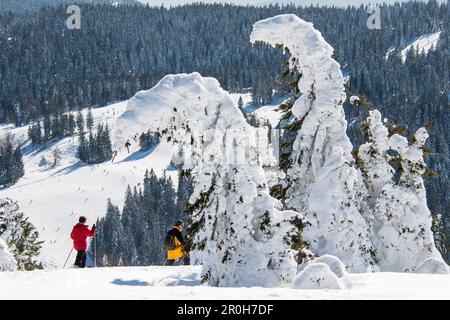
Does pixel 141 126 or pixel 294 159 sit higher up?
pixel 141 126

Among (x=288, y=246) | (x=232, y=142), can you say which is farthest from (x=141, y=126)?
(x=288, y=246)

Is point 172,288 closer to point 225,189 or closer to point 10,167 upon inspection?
point 225,189

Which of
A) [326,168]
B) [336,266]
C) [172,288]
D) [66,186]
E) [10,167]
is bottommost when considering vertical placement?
[66,186]

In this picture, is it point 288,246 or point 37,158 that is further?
point 37,158

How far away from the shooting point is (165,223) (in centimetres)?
11888

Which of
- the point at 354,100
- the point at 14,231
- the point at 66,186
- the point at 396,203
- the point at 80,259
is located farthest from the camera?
the point at 66,186

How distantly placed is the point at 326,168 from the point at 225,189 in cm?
431

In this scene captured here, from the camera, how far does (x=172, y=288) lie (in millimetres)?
9078

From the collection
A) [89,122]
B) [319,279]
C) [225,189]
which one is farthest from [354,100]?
[89,122]

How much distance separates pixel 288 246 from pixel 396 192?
6602mm

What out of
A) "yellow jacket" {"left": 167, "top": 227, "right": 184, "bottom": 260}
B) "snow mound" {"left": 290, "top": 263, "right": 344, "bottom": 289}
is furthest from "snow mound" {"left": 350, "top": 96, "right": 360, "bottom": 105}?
"snow mound" {"left": 290, "top": 263, "right": 344, "bottom": 289}

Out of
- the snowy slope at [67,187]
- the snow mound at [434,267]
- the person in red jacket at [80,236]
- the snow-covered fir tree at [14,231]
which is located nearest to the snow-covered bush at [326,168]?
the snow mound at [434,267]

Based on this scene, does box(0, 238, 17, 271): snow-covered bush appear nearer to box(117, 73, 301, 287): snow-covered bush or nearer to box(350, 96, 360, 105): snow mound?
box(117, 73, 301, 287): snow-covered bush
